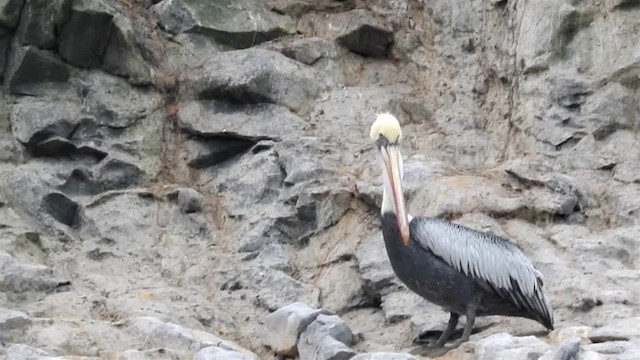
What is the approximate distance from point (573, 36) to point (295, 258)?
3.16 meters

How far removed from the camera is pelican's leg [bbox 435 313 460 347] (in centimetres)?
1003

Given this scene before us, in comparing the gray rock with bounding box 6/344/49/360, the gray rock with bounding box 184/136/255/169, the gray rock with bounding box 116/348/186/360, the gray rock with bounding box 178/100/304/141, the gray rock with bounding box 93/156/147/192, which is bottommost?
the gray rock with bounding box 6/344/49/360

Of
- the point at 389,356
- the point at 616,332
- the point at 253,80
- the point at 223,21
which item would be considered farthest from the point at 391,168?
the point at 223,21

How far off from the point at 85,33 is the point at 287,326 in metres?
3.90

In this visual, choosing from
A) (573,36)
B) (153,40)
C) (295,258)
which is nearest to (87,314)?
(295,258)

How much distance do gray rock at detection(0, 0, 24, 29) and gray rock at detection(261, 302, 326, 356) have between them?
3941 millimetres

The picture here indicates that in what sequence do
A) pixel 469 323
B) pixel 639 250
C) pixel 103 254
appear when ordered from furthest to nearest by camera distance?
pixel 103 254 < pixel 639 250 < pixel 469 323

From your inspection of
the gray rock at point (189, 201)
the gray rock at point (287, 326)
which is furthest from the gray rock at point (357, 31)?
the gray rock at point (287, 326)

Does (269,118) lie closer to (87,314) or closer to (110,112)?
(110,112)

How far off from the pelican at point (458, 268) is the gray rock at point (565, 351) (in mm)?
1147

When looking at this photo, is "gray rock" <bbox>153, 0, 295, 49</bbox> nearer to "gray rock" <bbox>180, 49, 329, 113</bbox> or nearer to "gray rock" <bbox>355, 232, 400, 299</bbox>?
"gray rock" <bbox>180, 49, 329, 113</bbox>

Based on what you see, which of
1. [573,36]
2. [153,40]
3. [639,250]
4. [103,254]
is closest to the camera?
[639,250]

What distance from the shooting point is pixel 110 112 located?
12469 millimetres

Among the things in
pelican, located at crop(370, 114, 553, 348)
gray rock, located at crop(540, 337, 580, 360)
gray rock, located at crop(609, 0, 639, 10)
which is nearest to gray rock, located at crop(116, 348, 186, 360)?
pelican, located at crop(370, 114, 553, 348)
